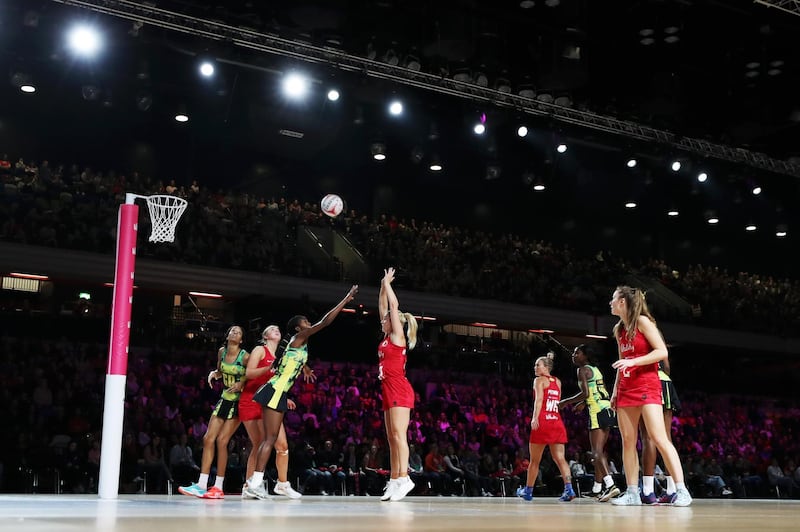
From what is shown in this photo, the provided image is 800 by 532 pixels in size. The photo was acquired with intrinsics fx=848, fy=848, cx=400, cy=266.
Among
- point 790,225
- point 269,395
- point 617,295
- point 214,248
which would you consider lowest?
point 269,395

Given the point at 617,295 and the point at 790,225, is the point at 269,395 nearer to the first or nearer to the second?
the point at 617,295

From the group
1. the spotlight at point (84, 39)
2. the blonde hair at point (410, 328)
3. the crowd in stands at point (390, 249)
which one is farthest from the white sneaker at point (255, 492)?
the crowd in stands at point (390, 249)

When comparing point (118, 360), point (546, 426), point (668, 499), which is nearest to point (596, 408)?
point (546, 426)

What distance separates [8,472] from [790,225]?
25589mm

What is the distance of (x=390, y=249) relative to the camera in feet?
79.5

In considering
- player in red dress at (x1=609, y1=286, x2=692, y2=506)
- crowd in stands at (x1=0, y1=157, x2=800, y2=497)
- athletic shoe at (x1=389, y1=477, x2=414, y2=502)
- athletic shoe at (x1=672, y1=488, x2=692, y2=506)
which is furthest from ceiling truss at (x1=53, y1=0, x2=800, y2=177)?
athletic shoe at (x1=389, y1=477, x2=414, y2=502)

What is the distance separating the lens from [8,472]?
43.5 ft

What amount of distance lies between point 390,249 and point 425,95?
692 centimetres

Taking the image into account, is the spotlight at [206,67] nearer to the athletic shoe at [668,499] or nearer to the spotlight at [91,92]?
the spotlight at [91,92]

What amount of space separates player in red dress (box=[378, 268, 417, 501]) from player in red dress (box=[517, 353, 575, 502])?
2.61 metres

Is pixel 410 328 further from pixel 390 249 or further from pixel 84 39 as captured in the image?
pixel 390 249

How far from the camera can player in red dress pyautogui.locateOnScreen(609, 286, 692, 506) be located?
23.8 feet

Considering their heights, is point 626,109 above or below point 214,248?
above

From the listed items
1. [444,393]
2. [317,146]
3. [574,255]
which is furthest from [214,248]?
[574,255]
